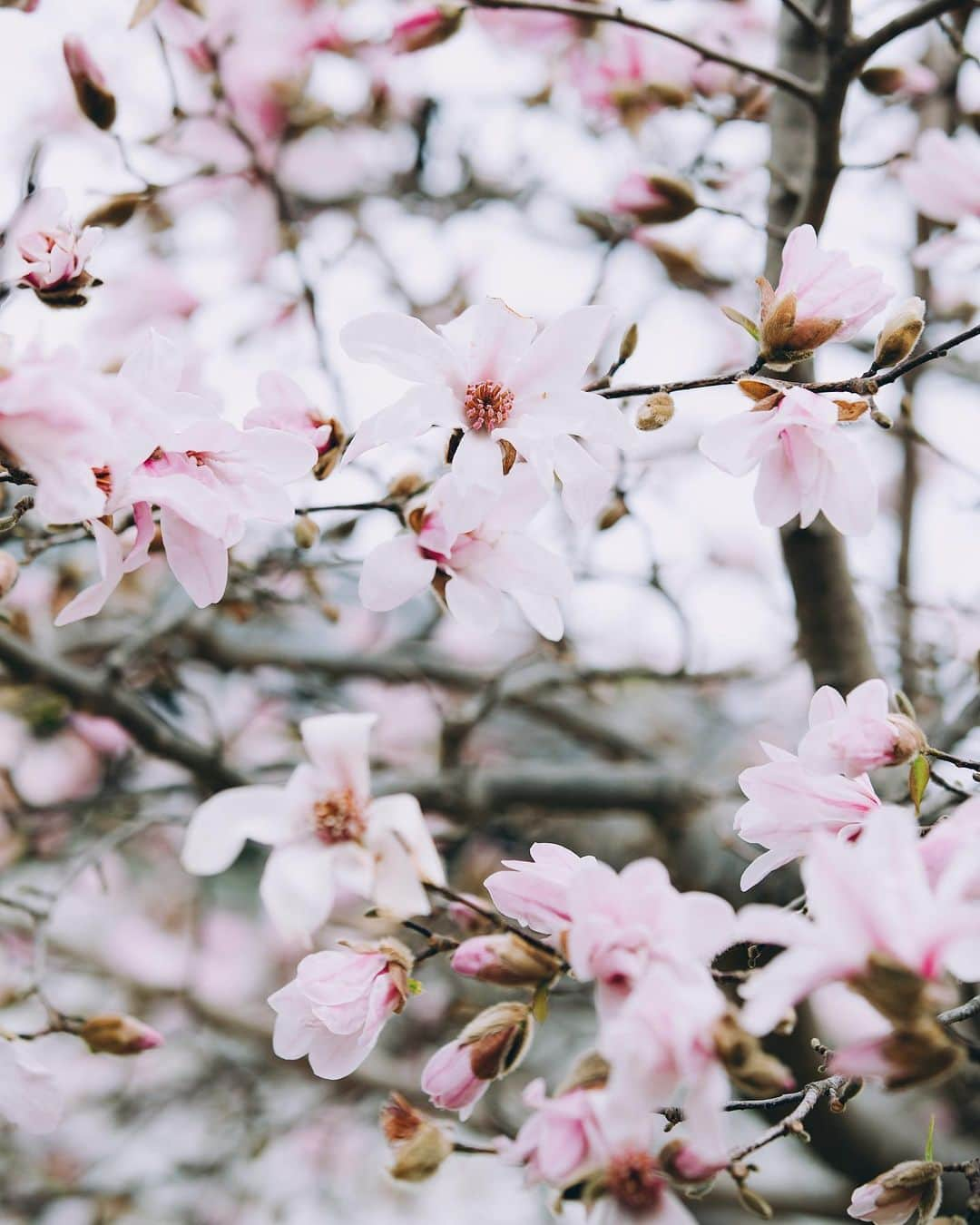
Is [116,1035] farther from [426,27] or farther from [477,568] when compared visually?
[426,27]

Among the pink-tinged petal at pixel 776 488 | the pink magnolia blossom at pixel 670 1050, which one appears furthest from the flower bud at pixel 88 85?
the pink magnolia blossom at pixel 670 1050

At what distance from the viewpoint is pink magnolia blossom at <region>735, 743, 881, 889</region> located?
0.59 metres

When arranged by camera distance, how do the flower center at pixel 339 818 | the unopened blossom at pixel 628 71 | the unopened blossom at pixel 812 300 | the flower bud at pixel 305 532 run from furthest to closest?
the unopened blossom at pixel 628 71
the flower bud at pixel 305 532
the flower center at pixel 339 818
the unopened blossom at pixel 812 300

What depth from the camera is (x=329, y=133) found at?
172 cm

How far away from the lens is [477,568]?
71 centimetres

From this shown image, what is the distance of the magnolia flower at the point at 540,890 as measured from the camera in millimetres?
527

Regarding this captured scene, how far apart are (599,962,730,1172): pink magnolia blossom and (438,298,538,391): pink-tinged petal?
0.39 m

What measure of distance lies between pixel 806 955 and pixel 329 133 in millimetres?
1670

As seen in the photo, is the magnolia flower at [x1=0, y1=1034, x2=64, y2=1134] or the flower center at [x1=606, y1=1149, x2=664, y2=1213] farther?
the magnolia flower at [x1=0, y1=1034, x2=64, y2=1134]

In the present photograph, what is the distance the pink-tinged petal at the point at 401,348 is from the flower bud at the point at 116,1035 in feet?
1.78

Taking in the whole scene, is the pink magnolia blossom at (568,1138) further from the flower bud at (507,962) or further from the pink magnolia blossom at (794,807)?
the pink magnolia blossom at (794,807)

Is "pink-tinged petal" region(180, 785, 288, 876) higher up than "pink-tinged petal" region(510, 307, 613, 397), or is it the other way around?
"pink-tinged petal" region(510, 307, 613, 397)

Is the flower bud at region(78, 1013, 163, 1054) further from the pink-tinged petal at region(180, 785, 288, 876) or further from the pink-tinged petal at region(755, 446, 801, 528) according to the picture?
the pink-tinged petal at region(755, 446, 801, 528)

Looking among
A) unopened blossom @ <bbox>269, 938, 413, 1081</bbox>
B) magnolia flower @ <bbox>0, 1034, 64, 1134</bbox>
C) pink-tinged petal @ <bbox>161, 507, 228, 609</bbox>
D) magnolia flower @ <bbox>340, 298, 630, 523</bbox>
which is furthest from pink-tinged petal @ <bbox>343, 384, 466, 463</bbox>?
→ magnolia flower @ <bbox>0, 1034, 64, 1134</bbox>
